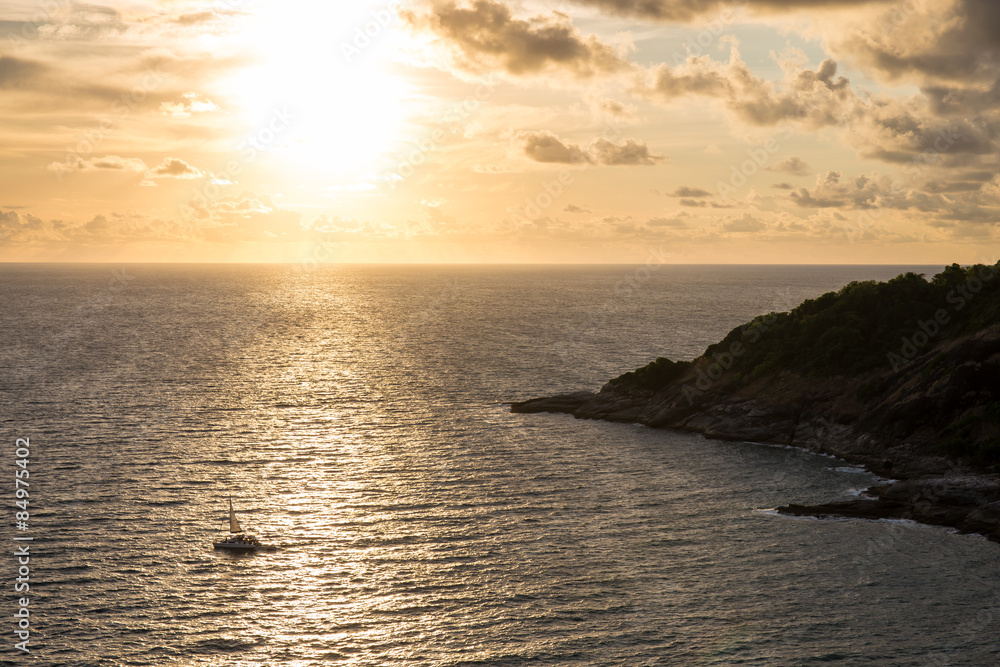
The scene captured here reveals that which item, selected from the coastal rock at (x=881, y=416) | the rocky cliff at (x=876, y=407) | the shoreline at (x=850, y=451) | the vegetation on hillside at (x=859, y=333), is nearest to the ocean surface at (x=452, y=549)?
the shoreline at (x=850, y=451)

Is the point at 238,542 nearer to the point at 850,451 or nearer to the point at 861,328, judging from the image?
the point at 850,451

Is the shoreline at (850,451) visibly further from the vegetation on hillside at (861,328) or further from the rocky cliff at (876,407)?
the vegetation on hillside at (861,328)

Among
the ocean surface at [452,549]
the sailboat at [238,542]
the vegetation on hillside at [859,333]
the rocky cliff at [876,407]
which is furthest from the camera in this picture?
the vegetation on hillside at [859,333]

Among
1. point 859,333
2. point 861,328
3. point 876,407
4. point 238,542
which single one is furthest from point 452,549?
point 861,328

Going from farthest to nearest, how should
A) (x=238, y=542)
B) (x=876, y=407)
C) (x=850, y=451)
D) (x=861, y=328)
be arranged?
(x=861, y=328) < (x=876, y=407) < (x=850, y=451) < (x=238, y=542)

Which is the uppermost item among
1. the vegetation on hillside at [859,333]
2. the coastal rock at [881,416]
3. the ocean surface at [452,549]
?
the vegetation on hillside at [859,333]

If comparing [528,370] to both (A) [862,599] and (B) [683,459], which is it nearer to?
(B) [683,459]

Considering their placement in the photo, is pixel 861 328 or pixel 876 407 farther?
pixel 861 328

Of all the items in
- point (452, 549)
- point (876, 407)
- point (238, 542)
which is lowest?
point (452, 549)
